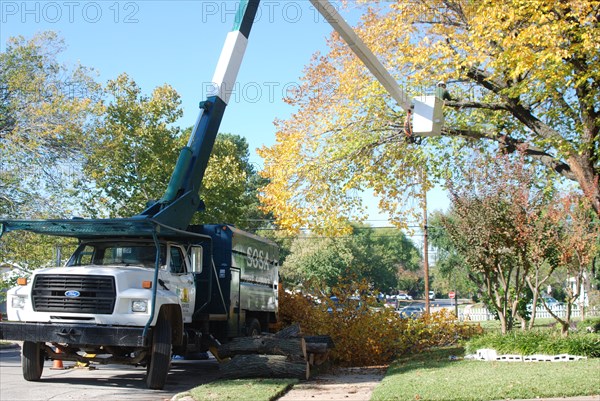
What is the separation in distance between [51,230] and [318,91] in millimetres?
10471

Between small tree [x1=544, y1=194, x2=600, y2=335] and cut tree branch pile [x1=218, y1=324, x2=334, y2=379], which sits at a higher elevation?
small tree [x1=544, y1=194, x2=600, y2=335]

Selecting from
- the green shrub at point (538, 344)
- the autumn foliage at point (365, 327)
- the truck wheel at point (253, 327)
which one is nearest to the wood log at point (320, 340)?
the autumn foliage at point (365, 327)

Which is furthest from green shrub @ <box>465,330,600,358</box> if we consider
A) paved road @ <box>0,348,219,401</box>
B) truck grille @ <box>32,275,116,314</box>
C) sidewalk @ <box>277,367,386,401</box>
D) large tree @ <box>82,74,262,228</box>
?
large tree @ <box>82,74,262,228</box>

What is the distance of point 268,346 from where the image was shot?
12.3m

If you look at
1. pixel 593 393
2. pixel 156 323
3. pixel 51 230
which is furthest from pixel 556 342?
pixel 51 230

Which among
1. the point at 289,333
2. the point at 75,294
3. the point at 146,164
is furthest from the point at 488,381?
the point at 146,164

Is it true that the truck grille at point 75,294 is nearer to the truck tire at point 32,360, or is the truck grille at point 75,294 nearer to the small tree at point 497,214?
the truck tire at point 32,360

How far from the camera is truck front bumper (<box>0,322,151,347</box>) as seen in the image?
33.6 feet

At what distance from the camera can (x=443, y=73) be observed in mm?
16719

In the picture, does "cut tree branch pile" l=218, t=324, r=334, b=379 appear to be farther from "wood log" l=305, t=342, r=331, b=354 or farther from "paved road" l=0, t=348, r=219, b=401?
"paved road" l=0, t=348, r=219, b=401

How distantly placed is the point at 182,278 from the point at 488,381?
563 cm

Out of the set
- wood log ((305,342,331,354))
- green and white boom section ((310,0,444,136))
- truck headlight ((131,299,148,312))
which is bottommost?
wood log ((305,342,331,354))

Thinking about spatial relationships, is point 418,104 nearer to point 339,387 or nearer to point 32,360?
point 339,387

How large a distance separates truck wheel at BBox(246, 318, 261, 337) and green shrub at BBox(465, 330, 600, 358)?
472 centimetres
